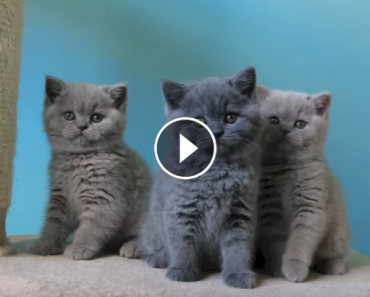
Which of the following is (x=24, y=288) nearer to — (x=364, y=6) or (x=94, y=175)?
(x=94, y=175)

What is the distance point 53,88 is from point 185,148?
1.62ft

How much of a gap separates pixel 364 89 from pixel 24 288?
1.26 meters

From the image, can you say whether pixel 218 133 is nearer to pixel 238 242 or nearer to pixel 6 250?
pixel 238 242

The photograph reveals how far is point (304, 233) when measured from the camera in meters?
1.13

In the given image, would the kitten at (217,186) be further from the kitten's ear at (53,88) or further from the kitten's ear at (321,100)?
the kitten's ear at (53,88)

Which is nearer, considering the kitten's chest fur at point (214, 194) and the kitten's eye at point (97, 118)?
the kitten's chest fur at point (214, 194)

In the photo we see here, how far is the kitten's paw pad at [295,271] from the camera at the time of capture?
1.07 meters

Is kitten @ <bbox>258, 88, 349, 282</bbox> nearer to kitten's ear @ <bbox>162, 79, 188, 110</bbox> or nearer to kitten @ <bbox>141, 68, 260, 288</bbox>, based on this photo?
kitten @ <bbox>141, 68, 260, 288</bbox>

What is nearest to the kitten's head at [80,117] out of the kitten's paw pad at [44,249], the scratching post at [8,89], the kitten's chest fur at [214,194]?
the scratching post at [8,89]

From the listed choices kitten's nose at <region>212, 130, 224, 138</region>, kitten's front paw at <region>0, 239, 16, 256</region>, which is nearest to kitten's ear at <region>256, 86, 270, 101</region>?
kitten's nose at <region>212, 130, 224, 138</region>

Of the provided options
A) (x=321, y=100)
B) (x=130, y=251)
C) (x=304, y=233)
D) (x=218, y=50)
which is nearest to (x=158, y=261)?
(x=130, y=251)

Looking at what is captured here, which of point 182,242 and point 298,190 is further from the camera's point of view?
point 298,190

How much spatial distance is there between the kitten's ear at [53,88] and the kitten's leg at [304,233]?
0.71 m

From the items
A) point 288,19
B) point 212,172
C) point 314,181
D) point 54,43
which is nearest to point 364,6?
point 288,19
